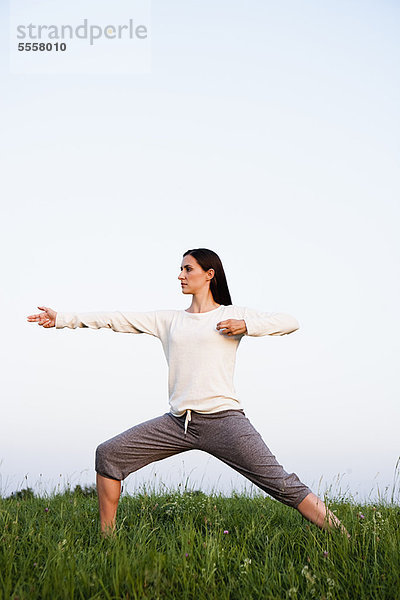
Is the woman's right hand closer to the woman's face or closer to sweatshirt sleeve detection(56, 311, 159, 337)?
sweatshirt sleeve detection(56, 311, 159, 337)

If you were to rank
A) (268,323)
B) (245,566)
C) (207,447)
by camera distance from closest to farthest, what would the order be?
(245,566) < (207,447) < (268,323)

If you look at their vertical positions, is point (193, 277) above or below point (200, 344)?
above

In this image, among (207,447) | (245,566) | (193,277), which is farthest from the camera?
(193,277)

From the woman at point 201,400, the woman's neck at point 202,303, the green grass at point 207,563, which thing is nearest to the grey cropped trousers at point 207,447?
the woman at point 201,400

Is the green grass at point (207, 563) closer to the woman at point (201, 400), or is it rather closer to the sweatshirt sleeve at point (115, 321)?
the woman at point (201, 400)

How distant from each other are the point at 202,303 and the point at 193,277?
0.25 meters

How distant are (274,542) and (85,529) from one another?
1.63 meters

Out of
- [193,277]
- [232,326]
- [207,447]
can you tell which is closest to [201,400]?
[207,447]

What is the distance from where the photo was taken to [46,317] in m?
5.54

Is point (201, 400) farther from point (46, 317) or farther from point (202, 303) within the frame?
point (46, 317)

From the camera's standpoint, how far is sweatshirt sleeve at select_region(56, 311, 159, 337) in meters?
5.52

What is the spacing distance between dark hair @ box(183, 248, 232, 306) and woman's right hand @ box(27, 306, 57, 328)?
4.28ft

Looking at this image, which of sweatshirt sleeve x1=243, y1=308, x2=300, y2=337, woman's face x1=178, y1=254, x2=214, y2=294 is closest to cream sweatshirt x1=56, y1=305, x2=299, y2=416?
sweatshirt sleeve x1=243, y1=308, x2=300, y2=337

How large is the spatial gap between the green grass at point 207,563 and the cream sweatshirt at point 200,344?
1.05 m
